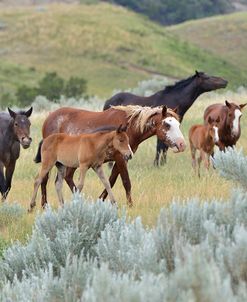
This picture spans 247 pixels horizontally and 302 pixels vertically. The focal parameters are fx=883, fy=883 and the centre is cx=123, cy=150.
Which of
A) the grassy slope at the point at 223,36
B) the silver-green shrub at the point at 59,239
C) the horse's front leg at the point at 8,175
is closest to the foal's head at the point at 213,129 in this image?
the horse's front leg at the point at 8,175

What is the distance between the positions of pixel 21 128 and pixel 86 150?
2.09m

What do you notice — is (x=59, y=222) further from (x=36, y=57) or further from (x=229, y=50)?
(x=229, y=50)

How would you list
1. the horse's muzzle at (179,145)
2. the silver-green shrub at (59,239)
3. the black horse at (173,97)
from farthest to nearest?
1. the black horse at (173,97)
2. the horse's muzzle at (179,145)
3. the silver-green shrub at (59,239)

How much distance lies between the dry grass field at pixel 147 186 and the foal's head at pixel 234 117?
2.72ft

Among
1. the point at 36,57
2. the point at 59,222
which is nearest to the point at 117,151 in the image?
the point at 59,222

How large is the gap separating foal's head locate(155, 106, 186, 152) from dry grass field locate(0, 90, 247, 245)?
58 centimetres

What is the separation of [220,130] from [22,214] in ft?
19.5

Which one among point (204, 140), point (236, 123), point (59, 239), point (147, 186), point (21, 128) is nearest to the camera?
point (59, 239)

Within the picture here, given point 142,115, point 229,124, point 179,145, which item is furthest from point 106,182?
point 229,124

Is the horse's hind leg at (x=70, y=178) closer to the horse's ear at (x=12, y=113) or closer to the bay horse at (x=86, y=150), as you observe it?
the bay horse at (x=86, y=150)

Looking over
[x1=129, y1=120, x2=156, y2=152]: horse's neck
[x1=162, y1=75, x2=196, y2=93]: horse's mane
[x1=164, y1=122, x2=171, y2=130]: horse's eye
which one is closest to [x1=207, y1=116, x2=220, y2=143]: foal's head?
[x1=162, y1=75, x2=196, y2=93]: horse's mane

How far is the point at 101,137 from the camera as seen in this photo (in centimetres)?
1116

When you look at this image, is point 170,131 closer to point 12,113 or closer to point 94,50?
point 12,113

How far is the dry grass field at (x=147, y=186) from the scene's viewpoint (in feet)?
32.0
